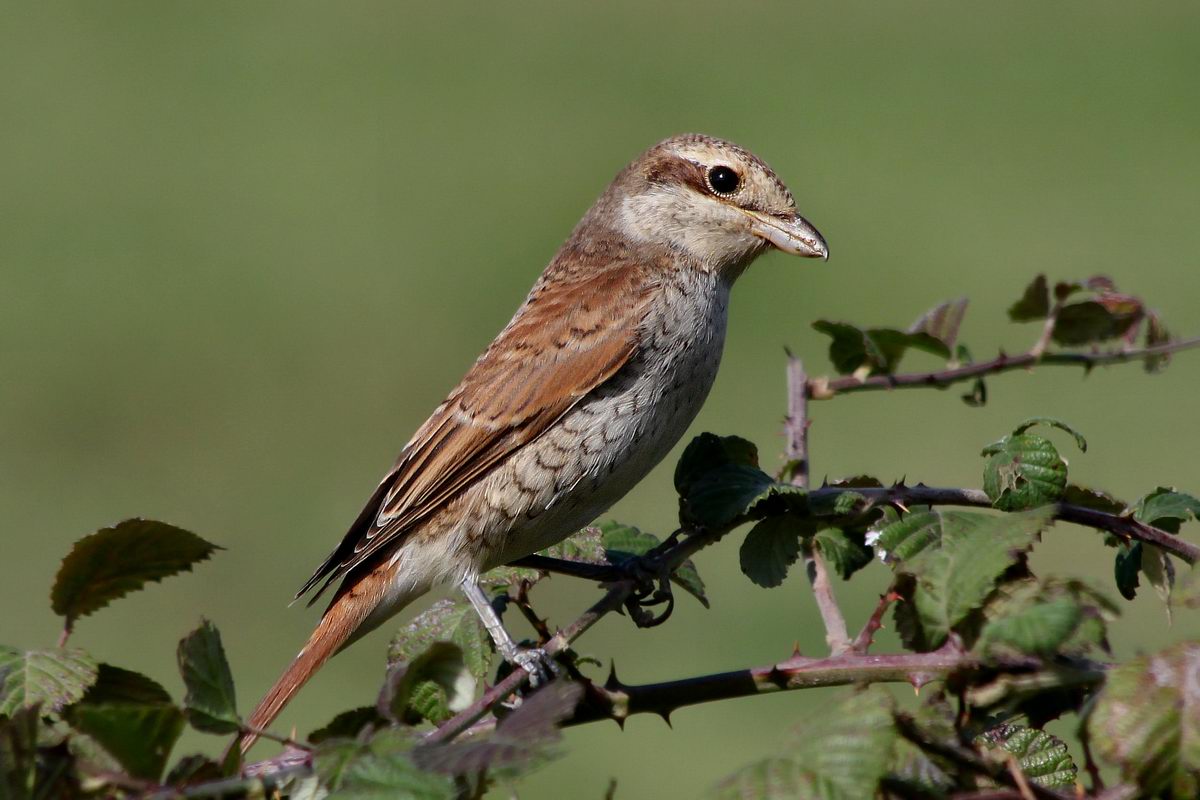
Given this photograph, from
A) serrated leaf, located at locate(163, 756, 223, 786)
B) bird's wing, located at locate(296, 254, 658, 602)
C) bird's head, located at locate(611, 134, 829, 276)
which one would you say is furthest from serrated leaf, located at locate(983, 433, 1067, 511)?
bird's head, located at locate(611, 134, 829, 276)

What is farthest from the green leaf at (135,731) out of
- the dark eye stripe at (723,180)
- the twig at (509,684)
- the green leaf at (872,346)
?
the dark eye stripe at (723,180)

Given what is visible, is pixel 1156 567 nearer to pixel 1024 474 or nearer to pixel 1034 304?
pixel 1024 474

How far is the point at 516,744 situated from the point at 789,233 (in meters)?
2.82

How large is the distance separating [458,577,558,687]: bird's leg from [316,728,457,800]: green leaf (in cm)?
80

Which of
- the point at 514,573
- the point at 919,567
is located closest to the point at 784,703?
the point at 514,573

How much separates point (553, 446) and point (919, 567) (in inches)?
85.7

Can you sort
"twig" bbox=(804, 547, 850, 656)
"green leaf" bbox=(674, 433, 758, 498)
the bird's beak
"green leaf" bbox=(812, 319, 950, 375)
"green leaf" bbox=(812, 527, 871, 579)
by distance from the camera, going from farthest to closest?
the bird's beak, "green leaf" bbox=(812, 319, 950, 375), "green leaf" bbox=(674, 433, 758, 498), "green leaf" bbox=(812, 527, 871, 579), "twig" bbox=(804, 547, 850, 656)

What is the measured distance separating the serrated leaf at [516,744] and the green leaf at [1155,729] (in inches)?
16.9

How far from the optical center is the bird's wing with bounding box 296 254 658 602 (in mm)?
3578

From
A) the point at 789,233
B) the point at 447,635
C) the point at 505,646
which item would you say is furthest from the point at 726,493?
the point at 789,233

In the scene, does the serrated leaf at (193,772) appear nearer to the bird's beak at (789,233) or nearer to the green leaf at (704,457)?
the green leaf at (704,457)

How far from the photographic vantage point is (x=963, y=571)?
139 centimetres

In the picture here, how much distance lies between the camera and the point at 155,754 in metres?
1.32

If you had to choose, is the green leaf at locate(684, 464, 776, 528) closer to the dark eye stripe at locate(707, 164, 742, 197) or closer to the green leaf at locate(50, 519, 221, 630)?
the green leaf at locate(50, 519, 221, 630)
